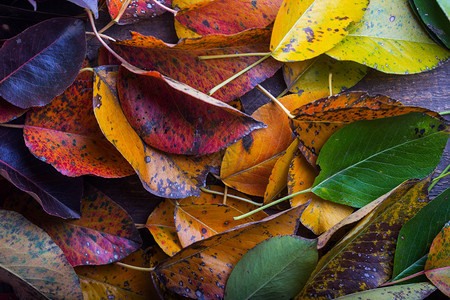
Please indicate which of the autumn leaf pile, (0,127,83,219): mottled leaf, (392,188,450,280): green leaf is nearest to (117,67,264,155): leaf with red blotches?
the autumn leaf pile

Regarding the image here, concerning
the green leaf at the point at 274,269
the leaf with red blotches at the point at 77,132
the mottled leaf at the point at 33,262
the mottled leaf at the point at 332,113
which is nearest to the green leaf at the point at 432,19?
the mottled leaf at the point at 332,113

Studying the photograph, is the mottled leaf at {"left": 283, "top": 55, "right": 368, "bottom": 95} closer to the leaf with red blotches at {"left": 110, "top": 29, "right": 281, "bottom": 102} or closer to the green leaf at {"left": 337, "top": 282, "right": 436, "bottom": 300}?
the leaf with red blotches at {"left": 110, "top": 29, "right": 281, "bottom": 102}

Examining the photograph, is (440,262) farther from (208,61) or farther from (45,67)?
(45,67)

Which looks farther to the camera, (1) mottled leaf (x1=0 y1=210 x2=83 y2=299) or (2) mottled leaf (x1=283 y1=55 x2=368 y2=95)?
(2) mottled leaf (x1=283 y1=55 x2=368 y2=95)

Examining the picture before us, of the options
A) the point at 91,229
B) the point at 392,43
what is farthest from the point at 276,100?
the point at 91,229

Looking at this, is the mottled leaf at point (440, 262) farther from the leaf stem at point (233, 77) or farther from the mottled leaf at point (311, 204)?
the leaf stem at point (233, 77)
